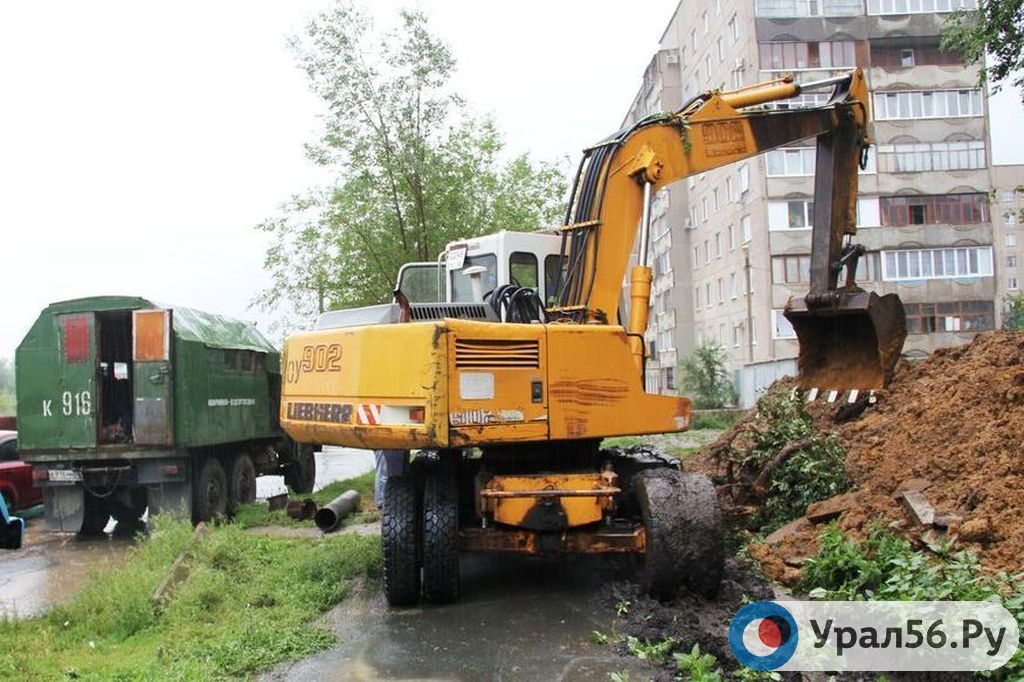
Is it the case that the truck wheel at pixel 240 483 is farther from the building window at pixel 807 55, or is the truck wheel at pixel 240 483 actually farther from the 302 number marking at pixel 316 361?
the building window at pixel 807 55

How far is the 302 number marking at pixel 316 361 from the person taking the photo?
7113 mm

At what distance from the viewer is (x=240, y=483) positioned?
13.4 meters

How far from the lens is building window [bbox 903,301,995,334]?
4041cm

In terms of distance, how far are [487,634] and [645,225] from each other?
142 inches

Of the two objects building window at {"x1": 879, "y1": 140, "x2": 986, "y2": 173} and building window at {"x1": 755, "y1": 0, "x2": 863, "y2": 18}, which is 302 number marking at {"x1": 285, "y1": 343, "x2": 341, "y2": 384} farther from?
building window at {"x1": 879, "y1": 140, "x2": 986, "y2": 173}

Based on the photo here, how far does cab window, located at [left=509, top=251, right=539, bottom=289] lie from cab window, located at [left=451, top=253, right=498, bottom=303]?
6.7 inches

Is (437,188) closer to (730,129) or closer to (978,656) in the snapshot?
(730,129)

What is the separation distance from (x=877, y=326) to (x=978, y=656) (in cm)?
582

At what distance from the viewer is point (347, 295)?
20.0 metres

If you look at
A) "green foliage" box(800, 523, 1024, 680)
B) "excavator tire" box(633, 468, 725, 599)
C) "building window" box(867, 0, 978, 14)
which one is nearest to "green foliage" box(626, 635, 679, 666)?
Result: "excavator tire" box(633, 468, 725, 599)

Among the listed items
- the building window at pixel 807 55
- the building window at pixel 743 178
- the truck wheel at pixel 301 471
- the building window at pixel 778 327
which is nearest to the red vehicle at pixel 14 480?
the truck wheel at pixel 301 471

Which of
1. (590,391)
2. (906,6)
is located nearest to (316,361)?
(590,391)

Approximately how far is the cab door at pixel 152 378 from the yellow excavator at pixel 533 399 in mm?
4109

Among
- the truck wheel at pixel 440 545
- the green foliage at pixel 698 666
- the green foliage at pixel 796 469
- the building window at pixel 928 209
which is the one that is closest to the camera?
the green foliage at pixel 698 666
